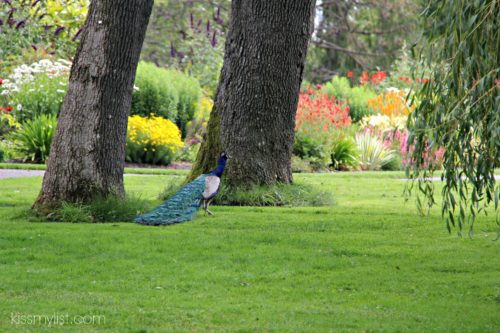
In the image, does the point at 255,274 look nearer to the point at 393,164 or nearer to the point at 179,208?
the point at 179,208

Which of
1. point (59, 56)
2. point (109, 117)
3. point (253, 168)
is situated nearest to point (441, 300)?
point (109, 117)

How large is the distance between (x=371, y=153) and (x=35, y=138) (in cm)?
732

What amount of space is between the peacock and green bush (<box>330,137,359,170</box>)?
858 centimetres

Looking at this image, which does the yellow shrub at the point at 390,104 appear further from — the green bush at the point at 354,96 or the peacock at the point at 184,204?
the peacock at the point at 184,204

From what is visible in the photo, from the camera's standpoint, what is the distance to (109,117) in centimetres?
962

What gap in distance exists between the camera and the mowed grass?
5781 millimetres

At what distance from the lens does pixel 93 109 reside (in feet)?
31.3

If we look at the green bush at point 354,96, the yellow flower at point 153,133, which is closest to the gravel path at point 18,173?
the yellow flower at point 153,133

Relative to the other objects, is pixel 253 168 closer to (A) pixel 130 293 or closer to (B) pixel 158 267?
(B) pixel 158 267

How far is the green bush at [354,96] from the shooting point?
22.3 m

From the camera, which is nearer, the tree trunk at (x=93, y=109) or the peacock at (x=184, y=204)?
the tree trunk at (x=93, y=109)

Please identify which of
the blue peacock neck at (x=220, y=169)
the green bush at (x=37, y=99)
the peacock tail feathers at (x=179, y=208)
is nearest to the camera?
the peacock tail feathers at (x=179, y=208)

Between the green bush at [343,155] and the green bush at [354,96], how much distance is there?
3.57m

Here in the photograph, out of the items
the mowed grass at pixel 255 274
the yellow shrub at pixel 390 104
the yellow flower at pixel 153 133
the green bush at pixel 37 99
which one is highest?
the yellow shrub at pixel 390 104
